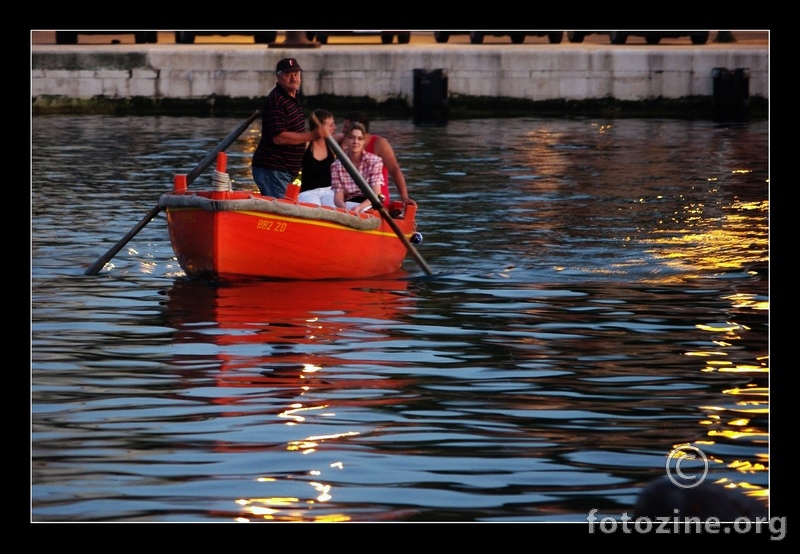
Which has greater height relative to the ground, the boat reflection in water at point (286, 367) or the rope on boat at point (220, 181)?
the rope on boat at point (220, 181)

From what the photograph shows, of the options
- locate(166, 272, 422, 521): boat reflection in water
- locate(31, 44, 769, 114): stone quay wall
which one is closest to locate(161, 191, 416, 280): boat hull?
locate(166, 272, 422, 521): boat reflection in water

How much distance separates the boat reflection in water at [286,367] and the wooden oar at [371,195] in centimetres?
24

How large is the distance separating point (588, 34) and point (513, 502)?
29.5m

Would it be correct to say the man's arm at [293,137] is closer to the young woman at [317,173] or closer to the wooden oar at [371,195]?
the wooden oar at [371,195]

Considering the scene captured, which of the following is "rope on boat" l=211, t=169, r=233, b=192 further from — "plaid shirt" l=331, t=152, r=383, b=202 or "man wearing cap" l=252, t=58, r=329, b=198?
"plaid shirt" l=331, t=152, r=383, b=202

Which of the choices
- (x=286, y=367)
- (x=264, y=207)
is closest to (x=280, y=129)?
(x=264, y=207)

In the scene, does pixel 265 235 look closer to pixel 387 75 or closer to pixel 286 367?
pixel 286 367

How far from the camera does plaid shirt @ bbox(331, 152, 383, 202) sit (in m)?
12.4

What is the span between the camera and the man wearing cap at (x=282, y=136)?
12.0m

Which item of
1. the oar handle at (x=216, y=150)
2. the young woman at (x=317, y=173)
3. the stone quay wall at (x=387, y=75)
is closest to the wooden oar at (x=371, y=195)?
the young woman at (x=317, y=173)

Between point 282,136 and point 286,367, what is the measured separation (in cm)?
343

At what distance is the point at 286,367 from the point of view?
8953 millimetres
